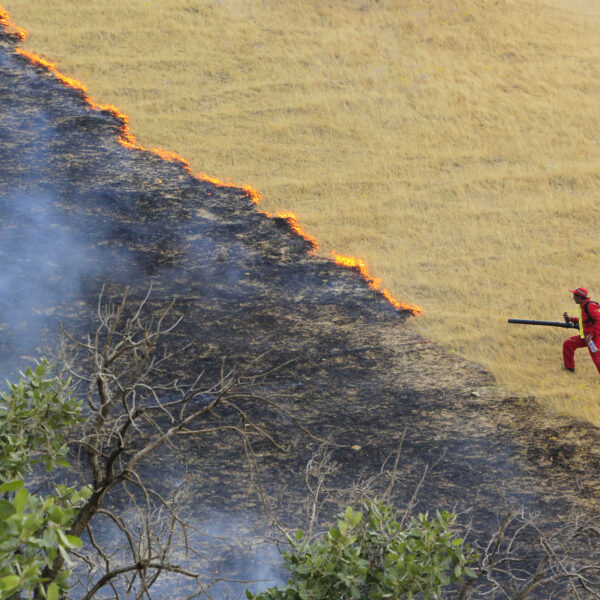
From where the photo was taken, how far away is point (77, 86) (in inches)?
952

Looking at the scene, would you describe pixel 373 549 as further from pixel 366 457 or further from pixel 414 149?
pixel 414 149

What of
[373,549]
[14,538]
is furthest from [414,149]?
[14,538]

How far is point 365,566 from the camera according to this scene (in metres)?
5.97

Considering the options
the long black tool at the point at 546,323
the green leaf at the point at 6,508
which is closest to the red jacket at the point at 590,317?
the long black tool at the point at 546,323

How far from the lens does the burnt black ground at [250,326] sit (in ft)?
41.9

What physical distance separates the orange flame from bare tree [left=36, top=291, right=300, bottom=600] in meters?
4.20

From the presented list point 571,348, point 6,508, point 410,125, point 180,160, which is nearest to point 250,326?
point 571,348

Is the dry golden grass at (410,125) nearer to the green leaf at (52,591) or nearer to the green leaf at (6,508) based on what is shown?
the green leaf at (52,591)

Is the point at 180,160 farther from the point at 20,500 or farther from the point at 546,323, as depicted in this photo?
the point at 20,500

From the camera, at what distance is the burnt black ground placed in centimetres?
1276

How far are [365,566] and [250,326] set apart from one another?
10819 millimetres

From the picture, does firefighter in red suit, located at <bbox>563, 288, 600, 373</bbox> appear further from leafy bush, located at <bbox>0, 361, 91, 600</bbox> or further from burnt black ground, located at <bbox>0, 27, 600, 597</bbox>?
leafy bush, located at <bbox>0, 361, 91, 600</bbox>

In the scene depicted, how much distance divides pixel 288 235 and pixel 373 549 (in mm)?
14027

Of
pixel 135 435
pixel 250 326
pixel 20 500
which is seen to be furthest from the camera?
pixel 250 326
